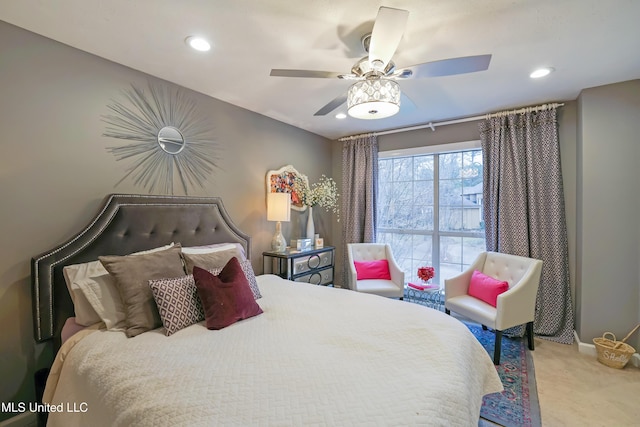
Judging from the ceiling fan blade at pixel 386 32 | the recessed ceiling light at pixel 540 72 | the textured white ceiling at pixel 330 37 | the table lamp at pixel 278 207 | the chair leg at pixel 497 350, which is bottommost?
the chair leg at pixel 497 350

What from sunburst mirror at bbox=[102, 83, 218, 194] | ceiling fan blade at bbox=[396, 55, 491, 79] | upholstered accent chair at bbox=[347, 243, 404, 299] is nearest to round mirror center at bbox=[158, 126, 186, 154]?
sunburst mirror at bbox=[102, 83, 218, 194]

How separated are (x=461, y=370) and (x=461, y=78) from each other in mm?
2278

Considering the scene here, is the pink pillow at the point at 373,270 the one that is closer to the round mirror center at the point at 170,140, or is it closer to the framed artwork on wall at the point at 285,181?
the framed artwork on wall at the point at 285,181

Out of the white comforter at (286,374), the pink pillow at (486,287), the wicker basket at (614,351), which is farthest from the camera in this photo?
the pink pillow at (486,287)

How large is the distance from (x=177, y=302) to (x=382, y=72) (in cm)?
187

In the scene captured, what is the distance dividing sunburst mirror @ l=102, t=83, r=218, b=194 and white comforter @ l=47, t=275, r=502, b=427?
1.34 meters

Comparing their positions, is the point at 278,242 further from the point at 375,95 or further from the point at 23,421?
the point at 23,421

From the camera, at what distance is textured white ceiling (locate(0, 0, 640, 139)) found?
1570mm

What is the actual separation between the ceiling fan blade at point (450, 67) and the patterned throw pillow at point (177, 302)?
1.88 m

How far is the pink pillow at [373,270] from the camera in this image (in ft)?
11.6

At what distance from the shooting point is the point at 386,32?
1.42m

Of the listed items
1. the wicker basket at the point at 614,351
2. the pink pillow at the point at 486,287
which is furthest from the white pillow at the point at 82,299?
the wicker basket at the point at 614,351

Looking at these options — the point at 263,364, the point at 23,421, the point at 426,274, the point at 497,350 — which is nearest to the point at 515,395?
the point at 497,350

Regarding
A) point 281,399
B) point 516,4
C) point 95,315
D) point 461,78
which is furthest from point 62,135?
point 461,78
